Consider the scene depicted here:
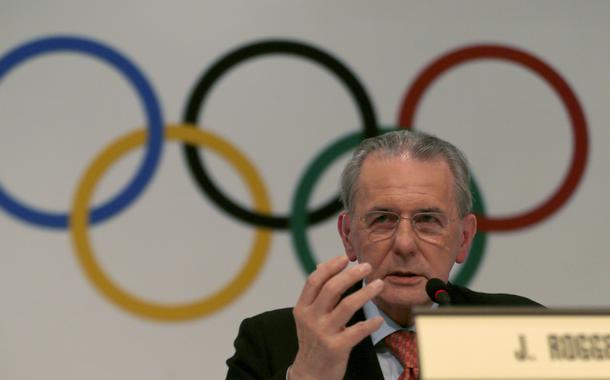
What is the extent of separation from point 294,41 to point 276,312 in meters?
1.65

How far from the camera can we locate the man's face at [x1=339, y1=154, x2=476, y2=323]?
5.72ft

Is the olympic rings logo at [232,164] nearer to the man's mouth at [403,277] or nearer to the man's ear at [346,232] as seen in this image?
the man's ear at [346,232]

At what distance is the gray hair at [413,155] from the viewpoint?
1.88 metres

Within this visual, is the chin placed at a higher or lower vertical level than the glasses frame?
lower

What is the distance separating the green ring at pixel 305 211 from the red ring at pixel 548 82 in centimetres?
9

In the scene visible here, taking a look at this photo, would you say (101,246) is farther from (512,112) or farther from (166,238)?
(512,112)

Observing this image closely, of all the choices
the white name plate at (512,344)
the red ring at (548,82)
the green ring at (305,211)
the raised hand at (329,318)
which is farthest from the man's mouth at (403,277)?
the red ring at (548,82)

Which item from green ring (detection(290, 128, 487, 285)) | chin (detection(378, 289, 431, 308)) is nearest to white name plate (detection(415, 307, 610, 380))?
chin (detection(378, 289, 431, 308))

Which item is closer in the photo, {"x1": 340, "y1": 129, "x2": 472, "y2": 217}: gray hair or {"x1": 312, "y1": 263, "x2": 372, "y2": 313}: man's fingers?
{"x1": 312, "y1": 263, "x2": 372, "y2": 313}: man's fingers

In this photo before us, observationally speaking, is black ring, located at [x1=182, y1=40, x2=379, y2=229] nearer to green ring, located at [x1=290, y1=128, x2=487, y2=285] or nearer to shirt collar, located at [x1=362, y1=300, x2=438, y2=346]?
green ring, located at [x1=290, y1=128, x2=487, y2=285]

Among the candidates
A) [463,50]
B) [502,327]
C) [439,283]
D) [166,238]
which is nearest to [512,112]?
[463,50]

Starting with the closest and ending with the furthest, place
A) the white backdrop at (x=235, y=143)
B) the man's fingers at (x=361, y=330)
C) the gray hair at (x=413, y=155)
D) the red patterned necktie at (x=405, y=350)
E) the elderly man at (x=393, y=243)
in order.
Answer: the man's fingers at (x=361, y=330) < the red patterned necktie at (x=405, y=350) < the elderly man at (x=393, y=243) < the gray hair at (x=413, y=155) < the white backdrop at (x=235, y=143)

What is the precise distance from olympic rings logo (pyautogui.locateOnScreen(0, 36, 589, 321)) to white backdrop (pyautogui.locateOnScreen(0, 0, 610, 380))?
0.09 feet

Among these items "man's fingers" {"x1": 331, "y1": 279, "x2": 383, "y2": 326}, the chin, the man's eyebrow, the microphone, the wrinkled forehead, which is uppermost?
the wrinkled forehead
